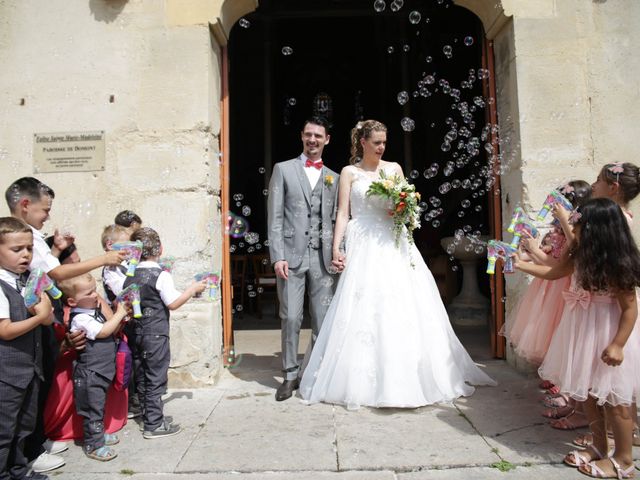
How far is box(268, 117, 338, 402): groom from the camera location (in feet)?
13.8

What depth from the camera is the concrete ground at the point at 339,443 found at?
279 centimetres

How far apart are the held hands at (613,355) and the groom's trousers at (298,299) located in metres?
2.21

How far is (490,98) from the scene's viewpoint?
5.00 meters

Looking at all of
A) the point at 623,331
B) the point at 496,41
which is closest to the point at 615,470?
the point at 623,331

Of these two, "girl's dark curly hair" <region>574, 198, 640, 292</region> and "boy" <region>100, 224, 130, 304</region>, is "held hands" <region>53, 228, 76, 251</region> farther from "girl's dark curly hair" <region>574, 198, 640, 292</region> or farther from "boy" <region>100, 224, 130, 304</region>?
"girl's dark curly hair" <region>574, 198, 640, 292</region>

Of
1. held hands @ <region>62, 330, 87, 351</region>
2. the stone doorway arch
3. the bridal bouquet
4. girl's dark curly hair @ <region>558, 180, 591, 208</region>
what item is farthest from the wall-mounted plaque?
girl's dark curly hair @ <region>558, 180, 591, 208</region>

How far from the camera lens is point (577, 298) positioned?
2.89 m

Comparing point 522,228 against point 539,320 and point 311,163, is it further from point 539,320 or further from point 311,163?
point 311,163

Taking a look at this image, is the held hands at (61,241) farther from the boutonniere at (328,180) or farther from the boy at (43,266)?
the boutonniere at (328,180)

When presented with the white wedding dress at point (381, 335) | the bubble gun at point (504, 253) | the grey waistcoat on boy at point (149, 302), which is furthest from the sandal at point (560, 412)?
the grey waistcoat on boy at point (149, 302)

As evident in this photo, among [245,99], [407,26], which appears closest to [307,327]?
[245,99]

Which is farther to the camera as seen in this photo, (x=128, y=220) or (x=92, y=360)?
(x=128, y=220)

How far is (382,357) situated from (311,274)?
95cm

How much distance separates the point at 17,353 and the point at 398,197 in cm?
279
